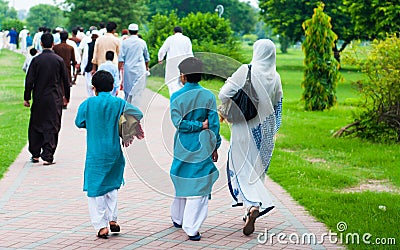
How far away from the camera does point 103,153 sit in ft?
22.8

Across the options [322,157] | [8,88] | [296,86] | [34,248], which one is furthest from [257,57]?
[296,86]

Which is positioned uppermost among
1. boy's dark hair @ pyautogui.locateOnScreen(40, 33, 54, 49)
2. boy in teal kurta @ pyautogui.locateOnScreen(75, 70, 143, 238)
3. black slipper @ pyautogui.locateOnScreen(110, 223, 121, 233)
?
boy's dark hair @ pyautogui.locateOnScreen(40, 33, 54, 49)

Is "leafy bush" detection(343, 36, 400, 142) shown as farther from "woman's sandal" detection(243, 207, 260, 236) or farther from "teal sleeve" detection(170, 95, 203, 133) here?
"teal sleeve" detection(170, 95, 203, 133)

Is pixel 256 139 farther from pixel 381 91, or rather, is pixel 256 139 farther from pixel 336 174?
Result: pixel 381 91

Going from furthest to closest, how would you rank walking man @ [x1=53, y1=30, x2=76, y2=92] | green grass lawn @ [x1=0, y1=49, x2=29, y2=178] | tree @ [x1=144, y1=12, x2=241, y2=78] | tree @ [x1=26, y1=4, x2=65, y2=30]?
tree @ [x1=26, y1=4, x2=65, y2=30] → tree @ [x1=144, y1=12, x2=241, y2=78] → walking man @ [x1=53, y1=30, x2=76, y2=92] → green grass lawn @ [x1=0, y1=49, x2=29, y2=178]

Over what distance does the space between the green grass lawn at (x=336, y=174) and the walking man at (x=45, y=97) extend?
1.49 m

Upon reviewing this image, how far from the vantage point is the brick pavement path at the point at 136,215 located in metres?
6.78

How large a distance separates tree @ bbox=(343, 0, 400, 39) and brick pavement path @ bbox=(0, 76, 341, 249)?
881 inches

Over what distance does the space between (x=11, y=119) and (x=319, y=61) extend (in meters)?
7.38

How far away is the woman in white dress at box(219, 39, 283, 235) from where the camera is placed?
7.31 m

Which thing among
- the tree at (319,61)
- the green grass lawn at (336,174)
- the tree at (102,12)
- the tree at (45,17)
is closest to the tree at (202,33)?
the tree at (319,61)

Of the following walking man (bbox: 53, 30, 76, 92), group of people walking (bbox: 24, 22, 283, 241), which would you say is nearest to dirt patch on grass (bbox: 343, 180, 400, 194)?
group of people walking (bbox: 24, 22, 283, 241)

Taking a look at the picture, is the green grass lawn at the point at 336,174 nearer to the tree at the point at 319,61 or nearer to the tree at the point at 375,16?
the tree at the point at 319,61

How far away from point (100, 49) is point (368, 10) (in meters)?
18.7
